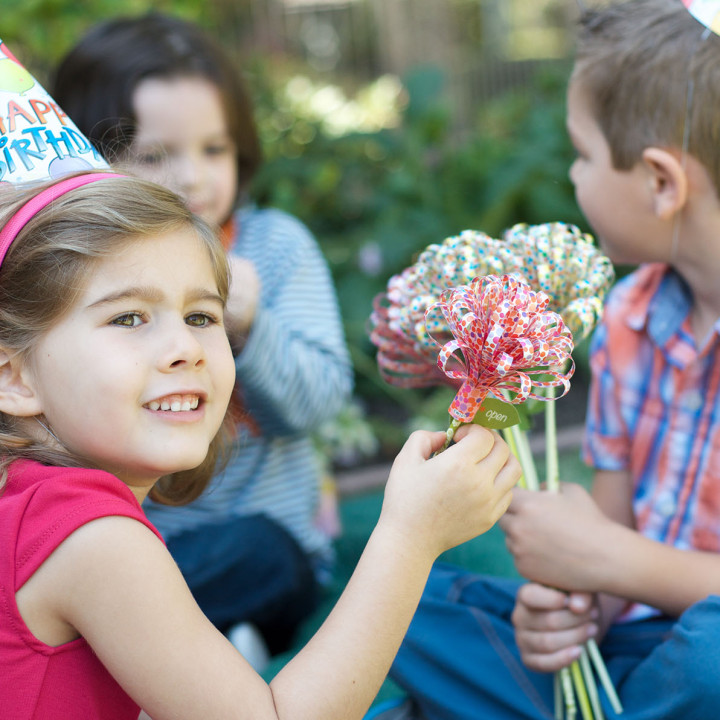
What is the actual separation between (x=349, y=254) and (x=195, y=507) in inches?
76.2

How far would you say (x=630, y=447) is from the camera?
1726 mm

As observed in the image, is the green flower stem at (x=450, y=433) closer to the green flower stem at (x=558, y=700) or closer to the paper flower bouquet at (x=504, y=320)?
the paper flower bouquet at (x=504, y=320)

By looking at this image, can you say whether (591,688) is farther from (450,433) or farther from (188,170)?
(188,170)

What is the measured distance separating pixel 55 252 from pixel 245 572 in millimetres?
1171

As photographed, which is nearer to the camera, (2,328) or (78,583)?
(78,583)

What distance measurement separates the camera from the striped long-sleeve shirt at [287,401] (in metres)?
2.24

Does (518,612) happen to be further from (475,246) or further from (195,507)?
(195,507)

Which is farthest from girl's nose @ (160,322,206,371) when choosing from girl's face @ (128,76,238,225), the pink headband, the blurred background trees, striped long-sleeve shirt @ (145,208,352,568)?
the blurred background trees

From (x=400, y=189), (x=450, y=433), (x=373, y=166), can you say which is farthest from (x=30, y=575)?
(x=373, y=166)

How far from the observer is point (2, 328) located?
3.98 feet

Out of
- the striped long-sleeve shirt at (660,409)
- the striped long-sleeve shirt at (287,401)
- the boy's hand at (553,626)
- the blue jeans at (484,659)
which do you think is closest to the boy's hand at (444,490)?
the boy's hand at (553,626)

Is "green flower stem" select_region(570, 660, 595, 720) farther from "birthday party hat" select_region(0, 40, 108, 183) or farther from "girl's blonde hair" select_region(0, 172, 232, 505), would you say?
"birthday party hat" select_region(0, 40, 108, 183)

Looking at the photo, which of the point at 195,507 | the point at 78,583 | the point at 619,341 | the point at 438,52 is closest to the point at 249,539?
the point at 195,507

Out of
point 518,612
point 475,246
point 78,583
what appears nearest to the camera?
point 78,583
